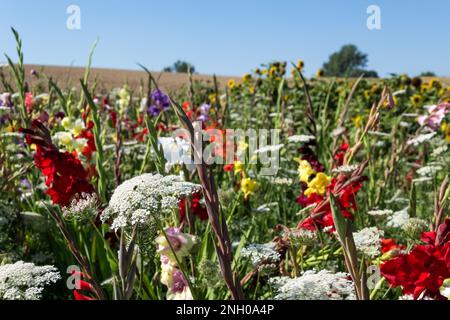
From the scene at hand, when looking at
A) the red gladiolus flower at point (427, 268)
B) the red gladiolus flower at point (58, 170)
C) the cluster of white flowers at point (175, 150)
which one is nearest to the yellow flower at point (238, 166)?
the cluster of white flowers at point (175, 150)

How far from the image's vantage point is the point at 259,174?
7.16ft

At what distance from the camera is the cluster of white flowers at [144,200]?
2.95 ft

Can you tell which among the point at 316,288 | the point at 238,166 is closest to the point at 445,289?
the point at 316,288

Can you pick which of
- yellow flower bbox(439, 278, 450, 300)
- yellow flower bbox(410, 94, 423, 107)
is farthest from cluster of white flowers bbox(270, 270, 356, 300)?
yellow flower bbox(410, 94, 423, 107)

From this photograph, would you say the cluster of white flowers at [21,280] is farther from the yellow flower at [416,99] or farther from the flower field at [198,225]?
the yellow flower at [416,99]

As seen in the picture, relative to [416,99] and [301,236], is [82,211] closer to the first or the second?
[301,236]

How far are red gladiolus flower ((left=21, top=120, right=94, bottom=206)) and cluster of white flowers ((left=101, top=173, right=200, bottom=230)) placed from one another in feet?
1.73

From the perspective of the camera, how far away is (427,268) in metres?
0.95

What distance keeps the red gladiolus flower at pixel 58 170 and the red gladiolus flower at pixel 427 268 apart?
2.76ft

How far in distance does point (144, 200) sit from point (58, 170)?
2.17ft
